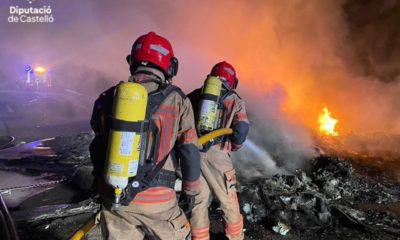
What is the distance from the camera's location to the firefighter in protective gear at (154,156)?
2.10 meters

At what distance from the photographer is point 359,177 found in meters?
6.68

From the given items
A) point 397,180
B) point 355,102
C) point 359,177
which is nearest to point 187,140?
point 359,177

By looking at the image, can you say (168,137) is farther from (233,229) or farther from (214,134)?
(233,229)

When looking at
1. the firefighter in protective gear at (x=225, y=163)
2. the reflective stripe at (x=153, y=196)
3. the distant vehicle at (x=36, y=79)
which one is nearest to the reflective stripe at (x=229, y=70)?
the firefighter in protective gear at (x=225, y=163)

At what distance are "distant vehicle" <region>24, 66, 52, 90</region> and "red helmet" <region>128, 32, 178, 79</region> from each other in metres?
21.3

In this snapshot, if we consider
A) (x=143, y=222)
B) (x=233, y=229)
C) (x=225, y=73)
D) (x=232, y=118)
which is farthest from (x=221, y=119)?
(x=143, y=222)

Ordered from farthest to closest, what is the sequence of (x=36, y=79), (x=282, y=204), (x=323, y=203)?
(x=36, y=79), (x=282, y=204), (x=323, y=203)

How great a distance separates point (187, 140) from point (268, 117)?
24.6 feet

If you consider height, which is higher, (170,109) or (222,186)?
(170,109)

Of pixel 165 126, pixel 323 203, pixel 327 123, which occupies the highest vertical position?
pixel 165 126

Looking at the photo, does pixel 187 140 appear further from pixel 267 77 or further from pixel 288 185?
pixel 267 77

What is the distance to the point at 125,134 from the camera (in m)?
1.89

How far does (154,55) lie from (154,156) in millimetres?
728

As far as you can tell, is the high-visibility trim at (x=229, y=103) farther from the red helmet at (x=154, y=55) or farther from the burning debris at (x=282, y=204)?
the burning debris at (x=282, y=204)
